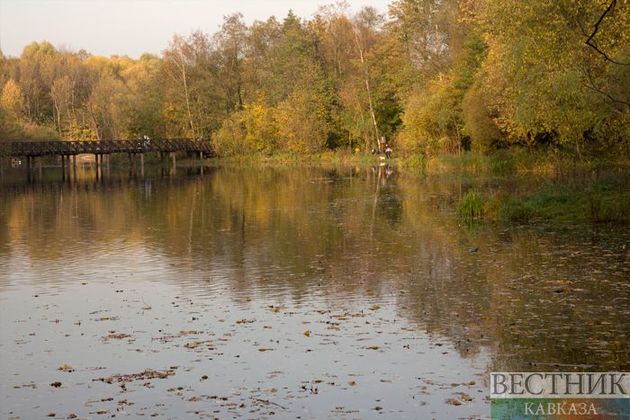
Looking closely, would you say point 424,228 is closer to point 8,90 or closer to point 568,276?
point 568,276

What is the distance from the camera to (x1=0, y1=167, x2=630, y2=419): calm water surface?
1073 cm

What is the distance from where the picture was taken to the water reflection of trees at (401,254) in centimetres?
1352

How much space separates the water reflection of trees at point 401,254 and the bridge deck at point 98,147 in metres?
36.3

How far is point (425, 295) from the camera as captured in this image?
16422mm

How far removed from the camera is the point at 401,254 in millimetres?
21844

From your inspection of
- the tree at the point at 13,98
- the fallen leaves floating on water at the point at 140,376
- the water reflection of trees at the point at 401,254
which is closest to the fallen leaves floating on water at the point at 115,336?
the fallen leaves floating on water at the point at 140,376

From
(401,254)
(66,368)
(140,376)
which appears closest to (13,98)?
(401,254)

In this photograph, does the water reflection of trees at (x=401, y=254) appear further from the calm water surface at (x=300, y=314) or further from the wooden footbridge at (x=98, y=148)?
the wooden footbridge at (x=98, y=148)

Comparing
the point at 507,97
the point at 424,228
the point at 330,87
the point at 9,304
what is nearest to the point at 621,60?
the point at 424,228

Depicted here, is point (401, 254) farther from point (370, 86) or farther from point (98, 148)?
point (98, 148)

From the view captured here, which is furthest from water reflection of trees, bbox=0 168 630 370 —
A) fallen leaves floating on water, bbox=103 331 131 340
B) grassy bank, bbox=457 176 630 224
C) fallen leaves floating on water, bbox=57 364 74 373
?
fallen leaves floating on water, bbox=57 364 74 373

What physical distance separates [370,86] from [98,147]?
93.1 ft

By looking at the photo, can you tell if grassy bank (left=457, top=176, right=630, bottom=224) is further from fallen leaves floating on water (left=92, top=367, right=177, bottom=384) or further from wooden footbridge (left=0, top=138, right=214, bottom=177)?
wooden footbridge (left=0, top=138, right=214, bottom=177)

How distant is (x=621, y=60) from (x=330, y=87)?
5619cm
